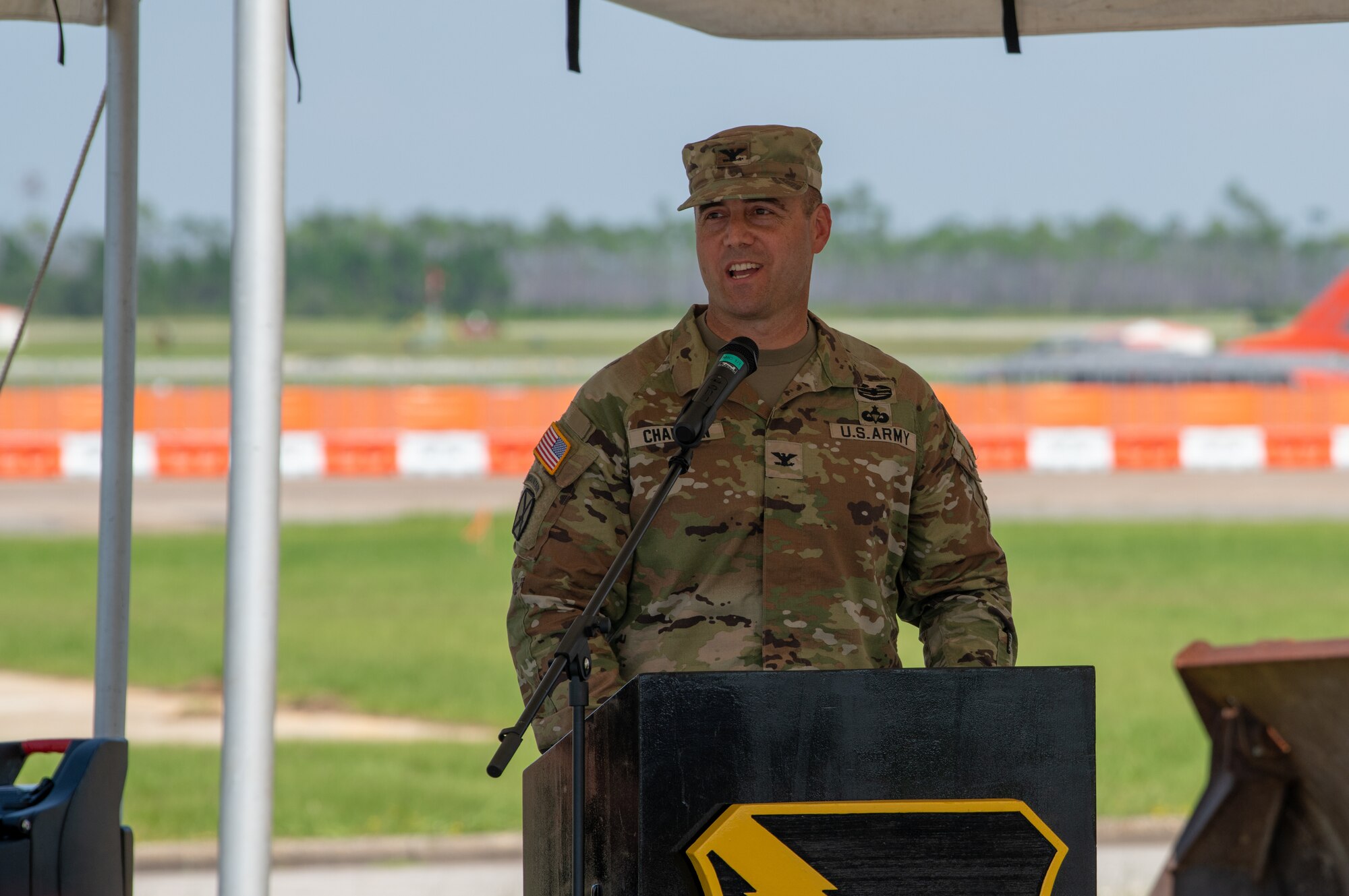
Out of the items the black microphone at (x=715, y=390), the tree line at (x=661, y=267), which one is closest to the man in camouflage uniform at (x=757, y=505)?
the black microphone at (x=715, y=390)

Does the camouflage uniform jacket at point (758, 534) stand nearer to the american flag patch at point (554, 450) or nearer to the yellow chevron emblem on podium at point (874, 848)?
the american flag patch at point (554, 450)

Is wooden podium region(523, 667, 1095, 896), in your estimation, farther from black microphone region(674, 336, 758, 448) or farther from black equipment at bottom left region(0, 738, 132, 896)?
black equipment at bottom left region(0, 738, 132, 896)

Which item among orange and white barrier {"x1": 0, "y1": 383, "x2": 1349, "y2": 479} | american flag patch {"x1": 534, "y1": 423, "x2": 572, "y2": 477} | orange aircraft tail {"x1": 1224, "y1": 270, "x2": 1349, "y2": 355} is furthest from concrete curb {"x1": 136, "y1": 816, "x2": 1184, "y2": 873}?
orange aircraft tail {"x1": 1224, "y1": 270, "x2": 1349, "y2": 355}

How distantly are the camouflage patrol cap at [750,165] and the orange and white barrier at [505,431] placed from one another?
17.1 metres

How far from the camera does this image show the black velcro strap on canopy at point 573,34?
3939 mm

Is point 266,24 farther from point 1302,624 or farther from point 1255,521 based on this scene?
point 1255,521

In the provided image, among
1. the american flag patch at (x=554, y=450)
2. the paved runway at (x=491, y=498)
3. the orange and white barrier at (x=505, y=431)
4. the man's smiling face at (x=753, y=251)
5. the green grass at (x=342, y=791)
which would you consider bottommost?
the green grass at (x=342, y=791)

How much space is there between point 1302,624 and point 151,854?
27.7 feet

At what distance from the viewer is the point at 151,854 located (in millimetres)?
6707

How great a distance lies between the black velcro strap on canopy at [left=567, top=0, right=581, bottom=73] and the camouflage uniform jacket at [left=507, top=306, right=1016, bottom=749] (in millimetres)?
1091

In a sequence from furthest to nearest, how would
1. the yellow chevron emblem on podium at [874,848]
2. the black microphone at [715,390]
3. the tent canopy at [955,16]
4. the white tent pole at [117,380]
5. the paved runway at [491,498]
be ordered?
the paved runway at [491,498]
the tent canopy at [955,16]
the white tent pole at [117,380]
the black microphone at [715,390]
the yellow chevron emblem on podium at [874,848]

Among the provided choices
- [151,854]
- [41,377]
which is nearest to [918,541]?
[151,854]

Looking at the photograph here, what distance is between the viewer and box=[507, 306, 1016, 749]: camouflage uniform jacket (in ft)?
9.90

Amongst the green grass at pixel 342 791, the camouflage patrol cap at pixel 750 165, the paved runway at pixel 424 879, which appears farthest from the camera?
the green grass at pixel 342 791
